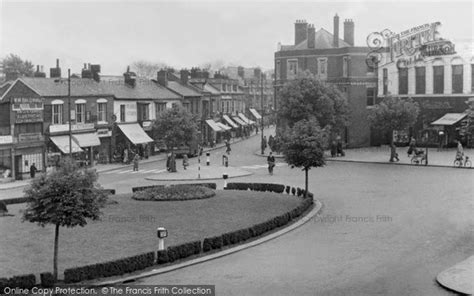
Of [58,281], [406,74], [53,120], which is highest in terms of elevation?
[406,74]

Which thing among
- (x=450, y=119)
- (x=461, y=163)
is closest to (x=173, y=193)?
(x=461, y=163)

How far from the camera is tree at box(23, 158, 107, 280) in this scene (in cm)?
1861

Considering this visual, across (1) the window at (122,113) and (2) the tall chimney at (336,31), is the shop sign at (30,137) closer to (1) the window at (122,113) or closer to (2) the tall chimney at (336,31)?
(1) the window at (122,113)

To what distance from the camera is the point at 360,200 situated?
3284 cm

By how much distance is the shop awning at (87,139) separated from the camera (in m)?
55.4

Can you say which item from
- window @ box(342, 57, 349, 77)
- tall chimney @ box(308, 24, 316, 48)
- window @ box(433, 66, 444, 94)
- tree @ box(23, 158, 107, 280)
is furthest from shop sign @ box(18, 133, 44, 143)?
window @ box(433, 66, 444, 94)

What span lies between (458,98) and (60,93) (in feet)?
124

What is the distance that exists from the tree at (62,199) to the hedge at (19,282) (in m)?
0.86

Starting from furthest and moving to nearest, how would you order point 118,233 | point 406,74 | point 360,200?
point 406,74, point 360,200, point 118,233

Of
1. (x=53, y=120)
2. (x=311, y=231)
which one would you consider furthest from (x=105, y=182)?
(x=311, y=231)

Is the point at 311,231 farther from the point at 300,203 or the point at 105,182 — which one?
the point at 105,182

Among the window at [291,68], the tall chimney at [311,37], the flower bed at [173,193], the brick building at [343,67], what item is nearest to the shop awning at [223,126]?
the brick building at [343,67]

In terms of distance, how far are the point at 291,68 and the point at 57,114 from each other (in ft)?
99.8

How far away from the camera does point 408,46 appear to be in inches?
2527
